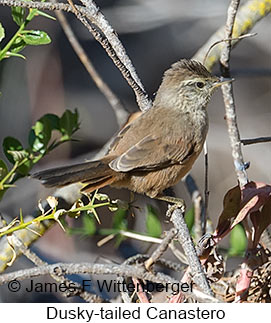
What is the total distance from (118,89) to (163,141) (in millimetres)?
3141

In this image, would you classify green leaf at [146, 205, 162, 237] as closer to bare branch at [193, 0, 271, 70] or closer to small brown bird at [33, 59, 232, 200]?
small brown bird at [33, 59, 232, 200]

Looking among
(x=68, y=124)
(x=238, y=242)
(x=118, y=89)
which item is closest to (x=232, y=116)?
(x=238, y=242)

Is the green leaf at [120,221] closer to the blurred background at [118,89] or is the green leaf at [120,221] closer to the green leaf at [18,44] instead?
the green leaf at [18,44]

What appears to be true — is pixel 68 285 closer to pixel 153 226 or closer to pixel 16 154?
pixel 16 154

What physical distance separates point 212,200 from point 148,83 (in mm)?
1541

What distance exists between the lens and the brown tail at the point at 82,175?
2764mm

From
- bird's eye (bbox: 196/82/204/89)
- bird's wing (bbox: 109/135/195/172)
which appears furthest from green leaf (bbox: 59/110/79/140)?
bird's eye (bbox: 196/82/204/89)

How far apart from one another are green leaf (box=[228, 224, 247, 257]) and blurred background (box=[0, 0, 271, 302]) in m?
1.65

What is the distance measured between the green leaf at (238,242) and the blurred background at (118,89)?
165 cm

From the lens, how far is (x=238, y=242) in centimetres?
304

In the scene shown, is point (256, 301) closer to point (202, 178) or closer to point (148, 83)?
point (202, 178)

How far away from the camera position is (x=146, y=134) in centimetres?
335

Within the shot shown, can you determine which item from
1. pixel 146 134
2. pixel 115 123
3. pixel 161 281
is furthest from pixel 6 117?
pixel 161 281
